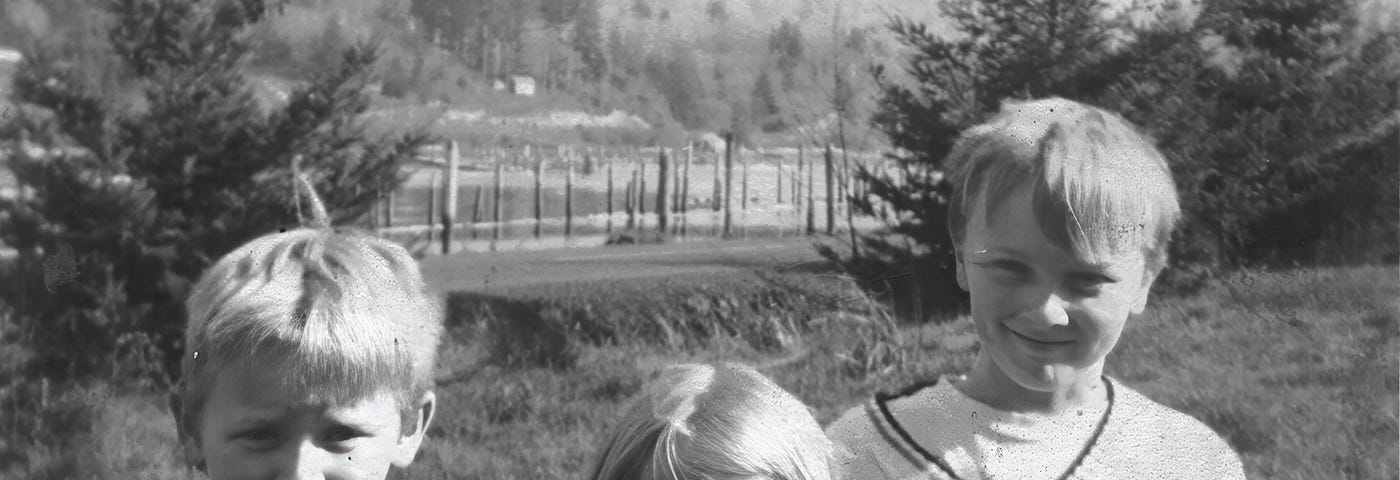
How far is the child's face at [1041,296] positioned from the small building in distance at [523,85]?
4.39 ft

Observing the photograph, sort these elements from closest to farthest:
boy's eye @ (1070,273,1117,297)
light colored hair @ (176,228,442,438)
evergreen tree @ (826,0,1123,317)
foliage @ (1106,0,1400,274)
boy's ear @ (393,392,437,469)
A: light colored hair @ (176,228,442,438)
boy's ear @ (393,392,437,469)
boy's eye @ (1070,273,1117,297)
evergreen tree @ (826,0,1123,317)
foliage @ (1106,0,1400,274)

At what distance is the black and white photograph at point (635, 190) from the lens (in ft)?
8.70

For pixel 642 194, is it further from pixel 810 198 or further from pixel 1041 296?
pixel 1041 296

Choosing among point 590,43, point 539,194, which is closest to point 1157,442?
point 539,194

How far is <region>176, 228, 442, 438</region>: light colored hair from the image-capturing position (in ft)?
4.46

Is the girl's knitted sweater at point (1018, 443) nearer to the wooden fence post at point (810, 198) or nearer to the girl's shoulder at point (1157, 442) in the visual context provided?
the girl's shoulder at point (1157, 442)

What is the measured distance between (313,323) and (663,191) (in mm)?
1431

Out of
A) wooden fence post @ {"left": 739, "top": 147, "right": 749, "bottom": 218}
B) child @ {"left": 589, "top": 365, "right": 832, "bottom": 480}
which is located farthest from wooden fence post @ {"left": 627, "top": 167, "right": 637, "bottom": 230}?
child @ {"left": 589, "top": 365, "right": 832, "bottom": 480}

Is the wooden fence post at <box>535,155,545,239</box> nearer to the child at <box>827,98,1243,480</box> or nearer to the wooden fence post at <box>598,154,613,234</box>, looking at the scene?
the wooden fence post at <box>598,154,613,234</box>

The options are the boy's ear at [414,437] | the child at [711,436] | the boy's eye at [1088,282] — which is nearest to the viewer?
the child at [711,436]

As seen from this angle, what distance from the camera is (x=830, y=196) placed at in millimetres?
2709

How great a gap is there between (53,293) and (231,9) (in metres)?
0.71

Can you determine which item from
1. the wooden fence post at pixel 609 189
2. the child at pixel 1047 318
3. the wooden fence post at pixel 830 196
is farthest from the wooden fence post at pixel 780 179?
the child at pixel 1047 318

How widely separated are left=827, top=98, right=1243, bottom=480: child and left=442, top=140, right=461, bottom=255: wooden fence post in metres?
1.22
